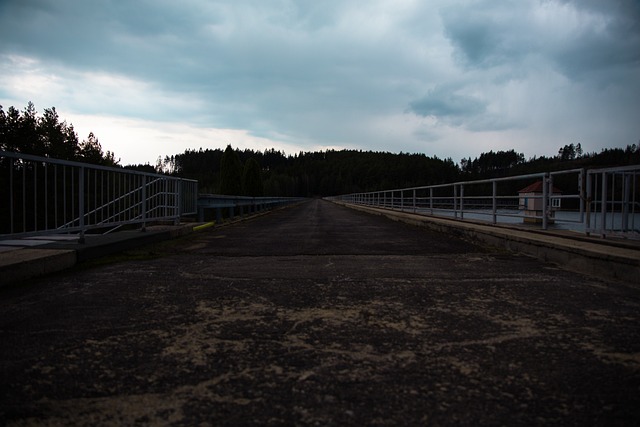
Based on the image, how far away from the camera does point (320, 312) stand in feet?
9.82

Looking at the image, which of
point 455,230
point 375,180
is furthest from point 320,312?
point 375,180

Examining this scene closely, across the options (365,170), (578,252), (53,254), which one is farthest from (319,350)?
(365,170)

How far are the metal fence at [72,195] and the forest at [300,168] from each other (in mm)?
8159

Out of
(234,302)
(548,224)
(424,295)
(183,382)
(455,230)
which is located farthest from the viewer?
(455,230)

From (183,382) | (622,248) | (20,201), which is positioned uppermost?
(20,201)

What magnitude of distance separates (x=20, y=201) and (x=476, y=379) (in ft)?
19.1

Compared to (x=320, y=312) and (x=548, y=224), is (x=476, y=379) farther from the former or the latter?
(x=548, y=224)

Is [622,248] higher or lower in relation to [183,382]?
higher

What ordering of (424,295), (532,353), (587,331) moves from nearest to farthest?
(532,353) → (587,331) → (424,295)

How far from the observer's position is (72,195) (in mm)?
5758

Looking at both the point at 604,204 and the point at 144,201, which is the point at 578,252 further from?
the point at 144,201

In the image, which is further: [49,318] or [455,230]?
[455,230]

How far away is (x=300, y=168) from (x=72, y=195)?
7700 inches

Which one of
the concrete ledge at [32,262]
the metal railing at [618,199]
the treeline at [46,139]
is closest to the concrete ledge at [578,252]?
the metal railing at [618,199]
